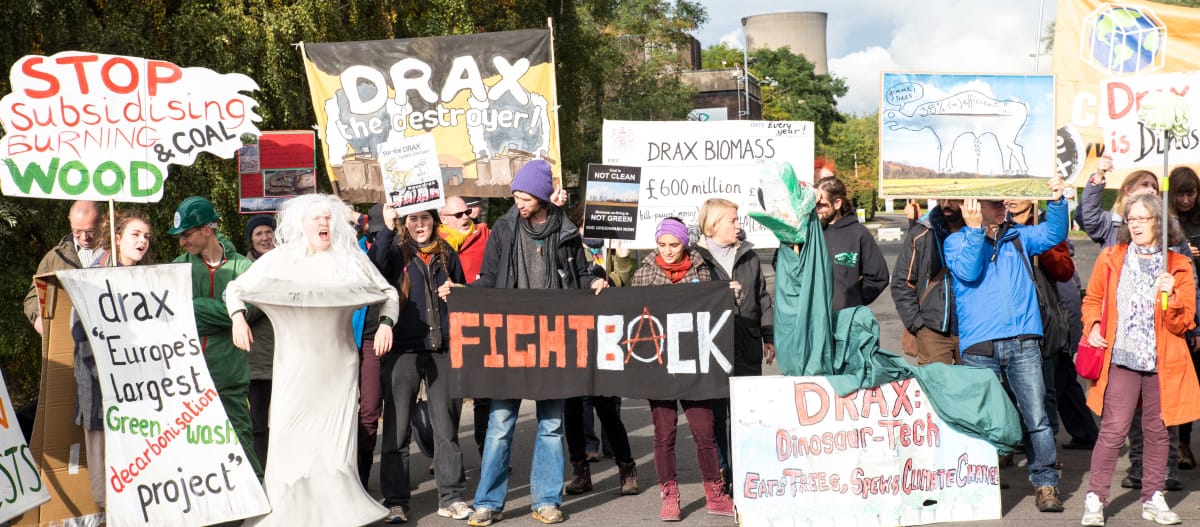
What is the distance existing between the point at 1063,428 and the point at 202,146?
22.3ft

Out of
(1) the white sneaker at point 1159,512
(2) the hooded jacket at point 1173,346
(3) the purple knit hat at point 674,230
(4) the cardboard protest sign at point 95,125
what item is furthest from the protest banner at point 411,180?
(1) the white sneaker at point 1159,512

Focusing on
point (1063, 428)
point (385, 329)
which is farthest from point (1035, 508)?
point (385, 329)

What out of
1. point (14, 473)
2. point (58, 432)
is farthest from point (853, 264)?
point (14, 473)

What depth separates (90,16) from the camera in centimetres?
1114

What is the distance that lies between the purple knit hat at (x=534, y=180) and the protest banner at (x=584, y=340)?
1.94ft

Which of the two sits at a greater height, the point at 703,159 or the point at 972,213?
the point at 703,159

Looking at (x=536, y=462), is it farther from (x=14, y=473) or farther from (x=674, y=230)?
(x=14, y=473)

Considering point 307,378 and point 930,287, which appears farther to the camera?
point 930,287

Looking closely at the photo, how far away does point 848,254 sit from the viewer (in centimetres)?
718

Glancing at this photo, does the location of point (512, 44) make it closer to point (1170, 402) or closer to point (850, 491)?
point (850, 491)

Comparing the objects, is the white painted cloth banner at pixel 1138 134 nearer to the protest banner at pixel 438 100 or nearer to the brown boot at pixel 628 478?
the brown boot at pixel 628 478

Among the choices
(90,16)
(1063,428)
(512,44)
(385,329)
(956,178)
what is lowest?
(1063,428)

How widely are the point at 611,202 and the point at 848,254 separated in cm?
172

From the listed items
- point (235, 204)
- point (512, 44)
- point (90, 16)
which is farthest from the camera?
point (235, 204)
